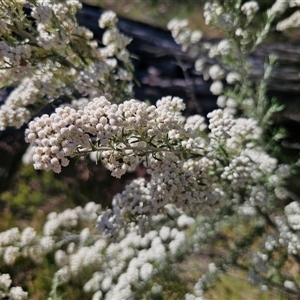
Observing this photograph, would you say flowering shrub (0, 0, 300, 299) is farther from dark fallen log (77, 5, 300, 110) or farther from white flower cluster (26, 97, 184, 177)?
dark fallen log (77, 5, 300, 110)

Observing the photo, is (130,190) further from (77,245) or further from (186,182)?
(77,245)

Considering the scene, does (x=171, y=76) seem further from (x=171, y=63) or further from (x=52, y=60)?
(x=52, y=60)

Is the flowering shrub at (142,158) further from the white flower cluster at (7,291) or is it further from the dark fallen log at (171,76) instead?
the dark fallen log at (171,76)

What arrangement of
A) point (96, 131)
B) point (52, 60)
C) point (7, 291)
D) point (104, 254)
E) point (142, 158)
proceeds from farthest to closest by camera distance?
point (104, 254) → point (7, 291) → point (52, 60) → point (142, 158) → point (96, 131)

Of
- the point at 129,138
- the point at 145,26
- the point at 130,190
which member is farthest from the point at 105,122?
→ the point at 145,26

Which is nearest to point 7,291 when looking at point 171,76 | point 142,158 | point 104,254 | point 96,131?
point 104,254

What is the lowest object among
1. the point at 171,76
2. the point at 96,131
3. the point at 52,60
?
the point at 96,131
